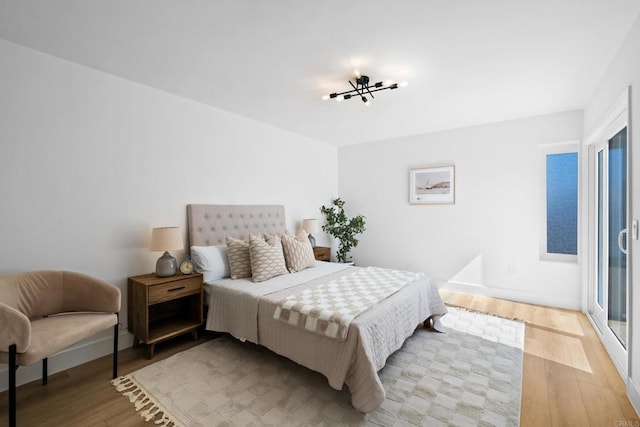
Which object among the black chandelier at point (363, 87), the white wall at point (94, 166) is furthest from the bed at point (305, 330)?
the black chandelier at point (363, 87)

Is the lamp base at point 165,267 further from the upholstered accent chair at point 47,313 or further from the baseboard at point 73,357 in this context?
the baseboard at point 73,357

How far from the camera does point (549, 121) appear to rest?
3.78m

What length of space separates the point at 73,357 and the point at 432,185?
473 centimetres

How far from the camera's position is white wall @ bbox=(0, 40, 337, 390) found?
2.21 metres

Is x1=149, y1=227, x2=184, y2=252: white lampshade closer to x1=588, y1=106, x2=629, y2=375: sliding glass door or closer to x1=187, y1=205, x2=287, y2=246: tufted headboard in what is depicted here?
x1=187, y1=205, x2=287, y2=246: tufted headboard

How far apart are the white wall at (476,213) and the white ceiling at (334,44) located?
0.84m

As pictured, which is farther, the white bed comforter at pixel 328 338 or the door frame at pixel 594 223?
the door frame at pixel 594 223

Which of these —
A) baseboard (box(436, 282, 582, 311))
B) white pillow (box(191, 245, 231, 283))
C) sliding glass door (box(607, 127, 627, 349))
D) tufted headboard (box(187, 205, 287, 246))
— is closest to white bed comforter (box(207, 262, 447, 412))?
white pillow (box(191, 245, 231, 283))

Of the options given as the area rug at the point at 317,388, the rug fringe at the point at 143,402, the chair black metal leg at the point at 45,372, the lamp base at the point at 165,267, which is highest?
the lamp base at the point at 165,267

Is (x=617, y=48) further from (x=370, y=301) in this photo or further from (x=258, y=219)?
(x=258, y=219)

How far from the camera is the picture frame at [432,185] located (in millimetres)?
4512

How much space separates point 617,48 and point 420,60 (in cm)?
146

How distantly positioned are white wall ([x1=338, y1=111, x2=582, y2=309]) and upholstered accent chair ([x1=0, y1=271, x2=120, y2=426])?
4.05m

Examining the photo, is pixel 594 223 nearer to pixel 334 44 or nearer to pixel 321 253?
pixel 321 253
